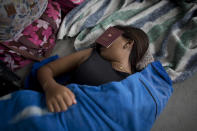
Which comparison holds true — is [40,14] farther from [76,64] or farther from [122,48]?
[122,48]

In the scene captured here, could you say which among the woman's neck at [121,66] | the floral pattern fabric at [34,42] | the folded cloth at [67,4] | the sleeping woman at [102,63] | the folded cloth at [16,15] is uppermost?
the folded cloth at [16,15]

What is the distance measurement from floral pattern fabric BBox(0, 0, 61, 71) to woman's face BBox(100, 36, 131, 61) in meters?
0.38

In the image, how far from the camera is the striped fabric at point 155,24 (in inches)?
37.9

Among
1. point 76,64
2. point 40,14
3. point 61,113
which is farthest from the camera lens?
point 40,14

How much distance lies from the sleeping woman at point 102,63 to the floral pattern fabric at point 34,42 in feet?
0.67

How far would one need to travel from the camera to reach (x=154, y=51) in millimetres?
1033

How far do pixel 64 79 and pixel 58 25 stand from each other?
376 mm

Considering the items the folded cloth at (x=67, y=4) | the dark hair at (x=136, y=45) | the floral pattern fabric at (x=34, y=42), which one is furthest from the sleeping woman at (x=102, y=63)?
the folded cloth at (x=67, y=4)

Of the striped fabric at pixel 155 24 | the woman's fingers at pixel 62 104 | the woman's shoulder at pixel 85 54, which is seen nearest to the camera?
the woman's fingers at pixel 62 104

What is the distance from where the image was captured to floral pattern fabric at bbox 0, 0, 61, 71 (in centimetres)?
83

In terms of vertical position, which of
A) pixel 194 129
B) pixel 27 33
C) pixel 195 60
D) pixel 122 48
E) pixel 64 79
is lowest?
pixel 194 129

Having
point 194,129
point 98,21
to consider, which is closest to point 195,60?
point 194,129

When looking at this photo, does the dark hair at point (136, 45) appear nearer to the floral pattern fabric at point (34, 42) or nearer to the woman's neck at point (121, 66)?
the woman's neck at point (121, 66)

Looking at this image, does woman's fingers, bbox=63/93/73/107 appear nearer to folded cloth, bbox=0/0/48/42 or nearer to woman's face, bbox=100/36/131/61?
woman's face, bbox=100/36/131/61
